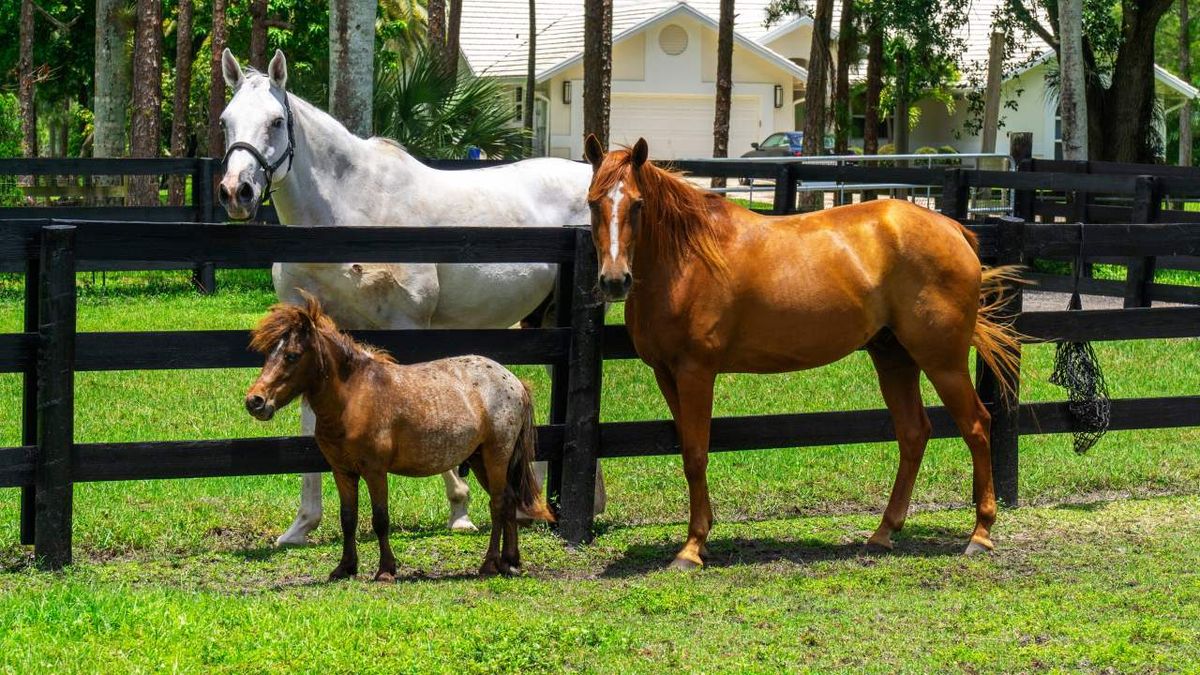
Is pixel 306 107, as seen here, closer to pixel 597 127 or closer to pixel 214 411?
pixel 214 411

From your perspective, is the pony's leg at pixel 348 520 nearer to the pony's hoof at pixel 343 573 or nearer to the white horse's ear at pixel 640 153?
the pony's hoof at pixel 343 573

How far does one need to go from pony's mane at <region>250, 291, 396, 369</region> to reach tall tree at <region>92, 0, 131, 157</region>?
16.8m

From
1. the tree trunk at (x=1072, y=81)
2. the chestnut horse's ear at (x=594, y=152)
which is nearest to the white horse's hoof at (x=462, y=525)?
A: the chestnut horse's ear at (x=594, y=152)

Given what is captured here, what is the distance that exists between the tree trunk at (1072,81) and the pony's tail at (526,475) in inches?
683

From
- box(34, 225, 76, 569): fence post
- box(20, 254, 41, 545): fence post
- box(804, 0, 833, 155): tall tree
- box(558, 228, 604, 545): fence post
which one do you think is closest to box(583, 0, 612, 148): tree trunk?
box(804, 0, 833, 155): tall tree

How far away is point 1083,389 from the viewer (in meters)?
8.22

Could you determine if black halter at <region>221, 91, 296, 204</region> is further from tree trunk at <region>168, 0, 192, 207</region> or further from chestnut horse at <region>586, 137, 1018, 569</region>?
tree trunk at <region>168, 0, 192, 207</region>

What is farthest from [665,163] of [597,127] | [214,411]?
[597,127]

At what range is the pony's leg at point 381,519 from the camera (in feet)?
20.4

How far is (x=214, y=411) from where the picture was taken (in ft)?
33.0

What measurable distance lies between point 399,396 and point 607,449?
56.7 inches

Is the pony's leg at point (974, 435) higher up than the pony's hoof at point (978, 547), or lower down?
higher up

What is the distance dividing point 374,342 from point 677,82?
43944mm

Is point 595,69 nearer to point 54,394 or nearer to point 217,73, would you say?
point 217,73
